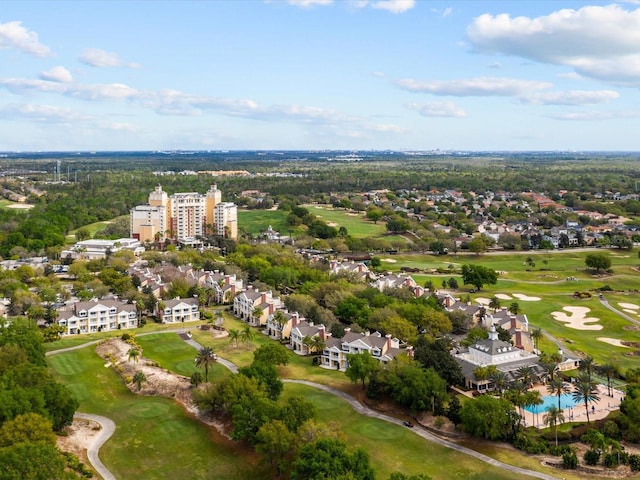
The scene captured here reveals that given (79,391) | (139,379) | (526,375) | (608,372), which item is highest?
(526,375)

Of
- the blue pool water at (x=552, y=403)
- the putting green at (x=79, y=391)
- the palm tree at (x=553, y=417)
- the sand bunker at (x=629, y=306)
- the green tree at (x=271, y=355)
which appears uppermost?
the green tree at (x=271, y=355)

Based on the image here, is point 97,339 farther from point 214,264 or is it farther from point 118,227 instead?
point 118,227

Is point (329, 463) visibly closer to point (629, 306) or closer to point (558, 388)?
point (558, 388)

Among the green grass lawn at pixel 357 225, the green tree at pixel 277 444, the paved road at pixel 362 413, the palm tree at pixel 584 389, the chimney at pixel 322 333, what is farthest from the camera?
the green grass lawn at pixel 357 225

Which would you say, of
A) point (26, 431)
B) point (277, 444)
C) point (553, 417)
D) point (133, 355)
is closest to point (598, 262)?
point (553, 417)

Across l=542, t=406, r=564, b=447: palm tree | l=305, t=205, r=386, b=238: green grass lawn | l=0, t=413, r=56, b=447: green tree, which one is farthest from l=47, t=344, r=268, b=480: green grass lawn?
l=305, t=205, r=386, b=238: green grass lawn

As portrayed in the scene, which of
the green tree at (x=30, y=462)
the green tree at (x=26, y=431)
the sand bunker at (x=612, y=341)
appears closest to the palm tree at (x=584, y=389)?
the sand bunker at (x=612, y=341)

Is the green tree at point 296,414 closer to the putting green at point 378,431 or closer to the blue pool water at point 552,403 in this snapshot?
the putting green at point 378,431
